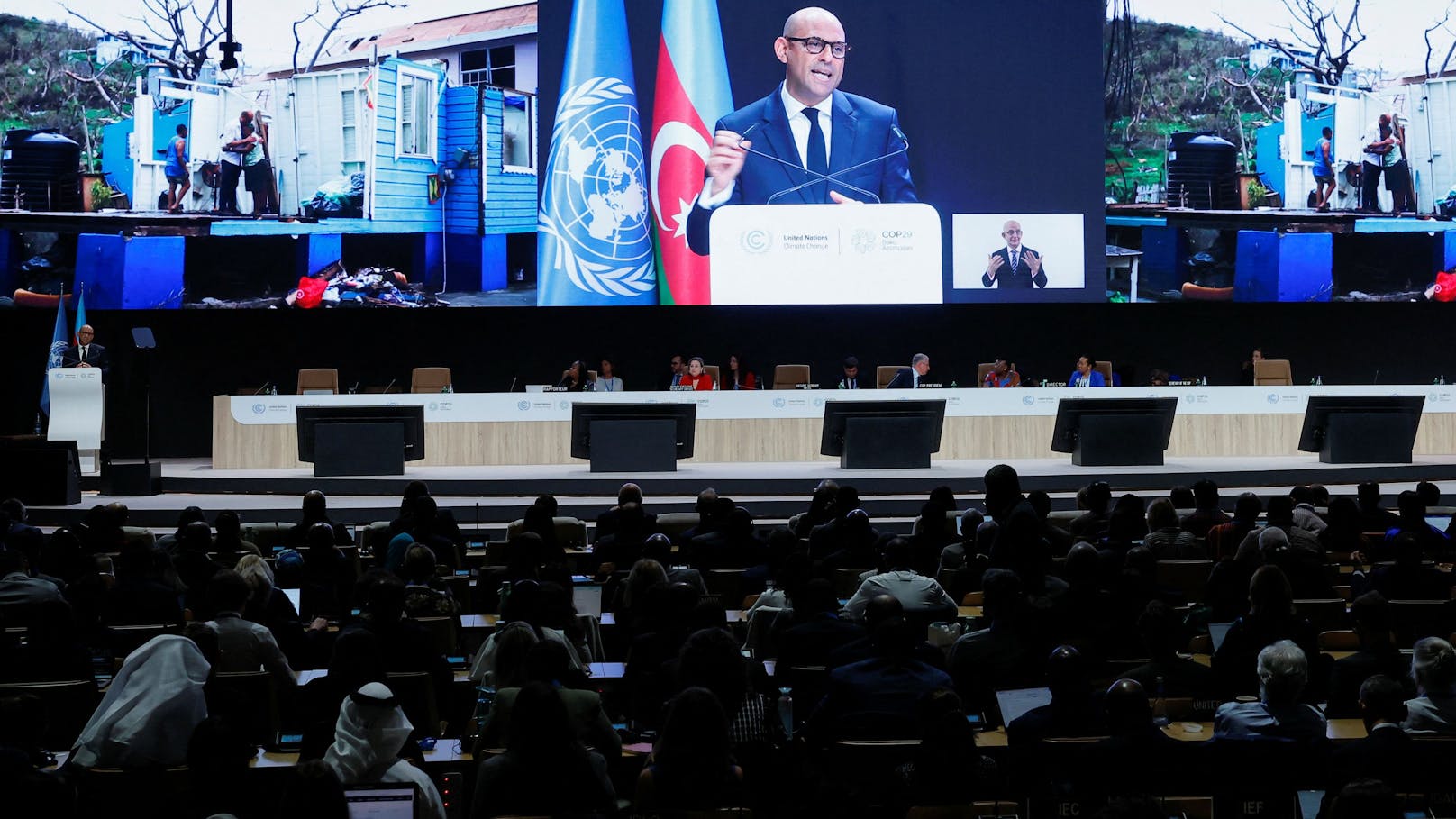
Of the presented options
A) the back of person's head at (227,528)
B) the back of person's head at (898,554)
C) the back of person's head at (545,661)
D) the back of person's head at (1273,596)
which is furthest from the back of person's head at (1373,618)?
the back of person's head at (227,528)

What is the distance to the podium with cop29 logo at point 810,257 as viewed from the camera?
14.7 meters

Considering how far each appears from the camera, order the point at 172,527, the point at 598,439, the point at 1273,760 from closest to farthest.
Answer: the point at 1273,760 → the point at 172,527 → the point at 598,439

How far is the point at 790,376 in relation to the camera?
1482 cm

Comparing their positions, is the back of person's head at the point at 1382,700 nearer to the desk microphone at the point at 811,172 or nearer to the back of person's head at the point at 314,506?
the back of person's head at the point at 314,506

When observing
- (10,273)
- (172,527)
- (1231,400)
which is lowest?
(172,527)

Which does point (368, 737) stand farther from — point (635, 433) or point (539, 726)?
point (635, 433)

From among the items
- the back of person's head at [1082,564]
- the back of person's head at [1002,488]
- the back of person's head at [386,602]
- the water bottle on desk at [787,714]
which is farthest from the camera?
the back of person's head at [1002,488]

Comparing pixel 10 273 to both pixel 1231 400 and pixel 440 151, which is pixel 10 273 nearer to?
pixel 440 151

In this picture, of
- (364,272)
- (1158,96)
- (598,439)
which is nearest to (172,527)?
(598,439)

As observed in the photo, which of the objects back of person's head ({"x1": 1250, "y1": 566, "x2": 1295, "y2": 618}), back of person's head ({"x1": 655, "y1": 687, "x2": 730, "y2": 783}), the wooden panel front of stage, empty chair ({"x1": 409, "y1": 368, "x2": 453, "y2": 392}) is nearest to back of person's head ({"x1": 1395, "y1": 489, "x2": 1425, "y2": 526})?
back of person's head ({"x1": 1250, "y1": 566, "x2": 1295, "y2": 618})

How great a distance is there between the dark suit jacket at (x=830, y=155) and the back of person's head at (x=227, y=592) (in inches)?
388

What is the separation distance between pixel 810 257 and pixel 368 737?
37.4ft

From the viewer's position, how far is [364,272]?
49.4 feet

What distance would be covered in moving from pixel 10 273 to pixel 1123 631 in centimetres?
1338
